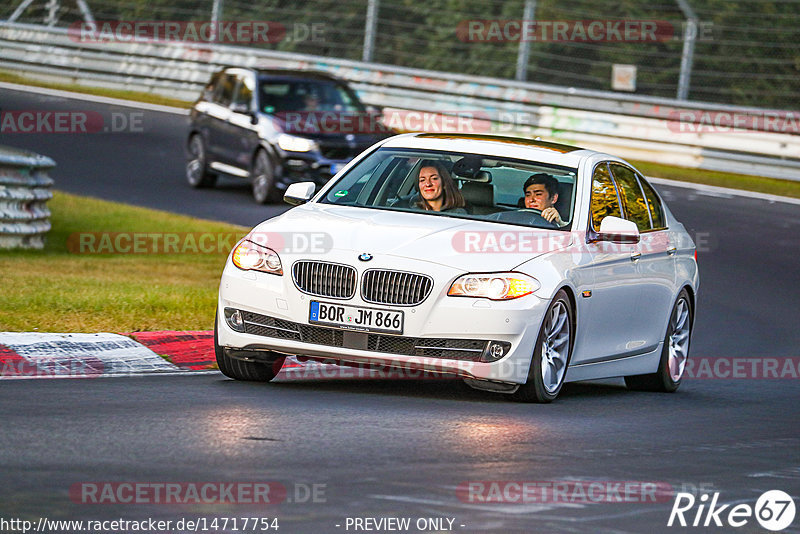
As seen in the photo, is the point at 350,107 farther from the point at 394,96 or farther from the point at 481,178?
the point at 481,178

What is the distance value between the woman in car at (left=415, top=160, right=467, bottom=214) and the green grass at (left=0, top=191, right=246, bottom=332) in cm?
259

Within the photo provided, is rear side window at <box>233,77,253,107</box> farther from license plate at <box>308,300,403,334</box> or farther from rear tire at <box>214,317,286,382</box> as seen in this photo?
license plate at <box>308,300,403,334</box>

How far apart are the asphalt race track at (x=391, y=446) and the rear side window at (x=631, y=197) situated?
46.7 inches

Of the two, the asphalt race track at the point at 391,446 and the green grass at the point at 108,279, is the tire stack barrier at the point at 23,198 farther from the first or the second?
the asphalt race track at the point at 391,446

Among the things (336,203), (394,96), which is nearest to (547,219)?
(336,203)

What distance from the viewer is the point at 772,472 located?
25.0ft

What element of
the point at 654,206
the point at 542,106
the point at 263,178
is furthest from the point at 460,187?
the point at 542,106

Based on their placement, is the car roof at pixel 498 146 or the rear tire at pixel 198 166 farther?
the rear tire at pixel 198 166

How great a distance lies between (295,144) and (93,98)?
12.0 metres

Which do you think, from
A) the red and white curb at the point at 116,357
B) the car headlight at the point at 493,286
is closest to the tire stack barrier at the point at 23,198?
the red and white curb at the point at 116,357

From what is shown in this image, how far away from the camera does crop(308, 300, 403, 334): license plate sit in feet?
29.0

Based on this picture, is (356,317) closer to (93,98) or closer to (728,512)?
(728,512)

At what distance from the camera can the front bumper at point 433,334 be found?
8836 mm

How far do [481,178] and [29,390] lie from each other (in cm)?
317
